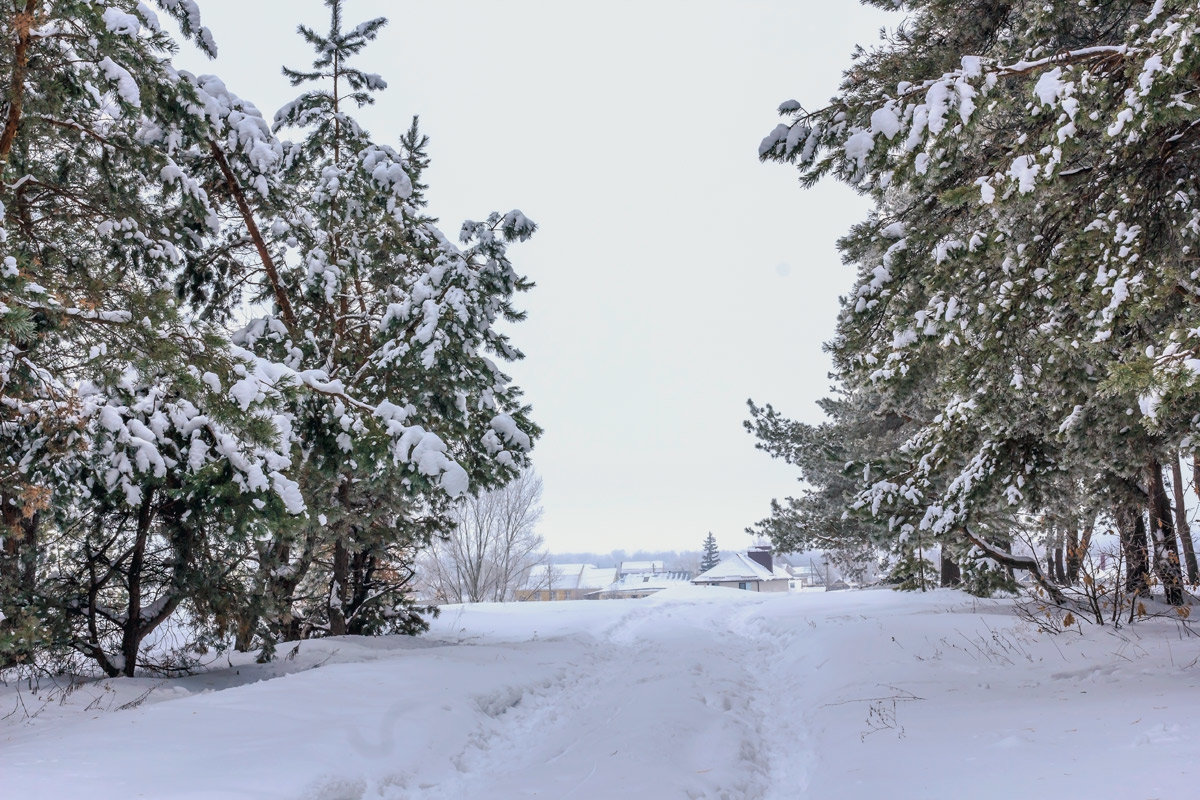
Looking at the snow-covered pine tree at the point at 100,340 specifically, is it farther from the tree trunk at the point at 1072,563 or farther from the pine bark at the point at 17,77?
the tree trunk at the point at 1072,563

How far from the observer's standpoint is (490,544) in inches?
1253

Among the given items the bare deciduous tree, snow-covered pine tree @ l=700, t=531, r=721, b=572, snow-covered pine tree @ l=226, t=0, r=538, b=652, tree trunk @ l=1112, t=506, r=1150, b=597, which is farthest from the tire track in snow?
snow-covered pine tree @ l=700, t=531, r=721, b=572

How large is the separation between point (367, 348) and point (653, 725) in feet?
22.4

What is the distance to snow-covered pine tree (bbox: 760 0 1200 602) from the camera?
4.36 m

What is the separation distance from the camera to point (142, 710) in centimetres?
552

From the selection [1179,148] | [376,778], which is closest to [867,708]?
[376,778]

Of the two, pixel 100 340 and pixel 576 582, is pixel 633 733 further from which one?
pixel 576 582

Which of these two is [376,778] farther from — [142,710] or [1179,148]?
[1179,148]

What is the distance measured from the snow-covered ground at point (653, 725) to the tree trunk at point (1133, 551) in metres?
0.59

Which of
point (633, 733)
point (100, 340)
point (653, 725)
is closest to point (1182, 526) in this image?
point (653, 725)

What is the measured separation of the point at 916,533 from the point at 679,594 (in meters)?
21.7

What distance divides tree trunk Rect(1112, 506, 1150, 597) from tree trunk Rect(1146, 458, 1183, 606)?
0.17 metres

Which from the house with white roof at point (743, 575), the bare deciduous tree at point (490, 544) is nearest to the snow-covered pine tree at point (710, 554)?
the house with white roof at point (743, 575)

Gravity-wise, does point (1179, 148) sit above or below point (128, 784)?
above
